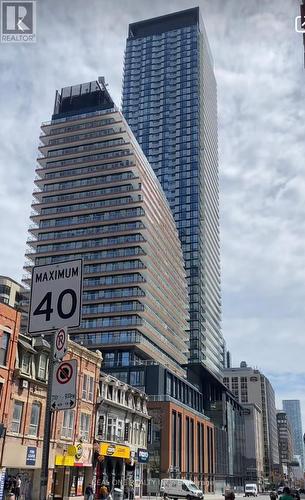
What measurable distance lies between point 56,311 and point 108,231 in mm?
91837

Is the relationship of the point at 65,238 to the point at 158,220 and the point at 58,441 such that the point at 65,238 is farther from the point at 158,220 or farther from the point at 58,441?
→ the point at 58,441

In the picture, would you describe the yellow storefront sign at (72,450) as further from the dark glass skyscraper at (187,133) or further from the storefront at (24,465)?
the dark glass skyscraper at (187,133)

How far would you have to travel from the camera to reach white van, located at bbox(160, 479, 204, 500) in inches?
1874

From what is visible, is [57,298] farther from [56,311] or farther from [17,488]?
[17,488]

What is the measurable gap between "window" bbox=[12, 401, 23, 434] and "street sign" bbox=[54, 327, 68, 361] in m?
23.5

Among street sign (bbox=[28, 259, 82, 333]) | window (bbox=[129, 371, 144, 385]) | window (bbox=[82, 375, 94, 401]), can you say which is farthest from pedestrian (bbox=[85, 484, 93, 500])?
window (bbox=[129, 371, 144, 385])

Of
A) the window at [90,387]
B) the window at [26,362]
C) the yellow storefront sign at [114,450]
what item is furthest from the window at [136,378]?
the window at [26,362]

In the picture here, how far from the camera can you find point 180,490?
159ft

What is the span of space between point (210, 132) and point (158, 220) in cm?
7384

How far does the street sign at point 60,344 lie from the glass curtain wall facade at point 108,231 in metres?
79.4

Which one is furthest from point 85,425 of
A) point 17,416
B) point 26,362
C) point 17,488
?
point 17,488

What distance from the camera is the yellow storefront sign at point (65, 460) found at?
34.6 meters

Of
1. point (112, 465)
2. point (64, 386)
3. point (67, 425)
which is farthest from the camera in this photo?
point (112, 465)

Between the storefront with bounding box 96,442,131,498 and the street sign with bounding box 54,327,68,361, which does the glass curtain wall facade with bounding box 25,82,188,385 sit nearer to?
the storefront with bounding box 96,442,131,498
